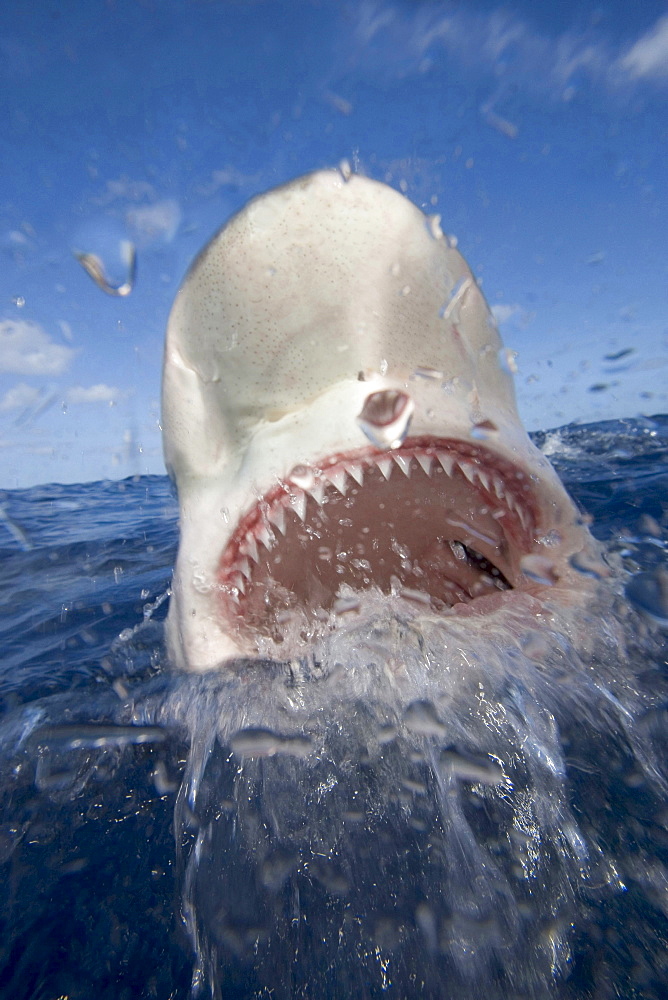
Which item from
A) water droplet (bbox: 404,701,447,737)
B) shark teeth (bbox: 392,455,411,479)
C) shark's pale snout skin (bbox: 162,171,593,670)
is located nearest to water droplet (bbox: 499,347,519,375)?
shark's pale snout skin (bbox: 162,171,593,670)

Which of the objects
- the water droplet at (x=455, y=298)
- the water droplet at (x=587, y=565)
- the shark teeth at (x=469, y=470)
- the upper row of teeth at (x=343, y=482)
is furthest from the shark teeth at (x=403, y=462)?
the water droplet at (x=587, y=565)

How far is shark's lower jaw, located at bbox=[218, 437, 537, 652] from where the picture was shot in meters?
1.24

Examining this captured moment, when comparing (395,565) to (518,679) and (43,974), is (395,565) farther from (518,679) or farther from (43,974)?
(43,974)

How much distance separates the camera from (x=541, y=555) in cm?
136

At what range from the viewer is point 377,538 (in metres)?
1.49

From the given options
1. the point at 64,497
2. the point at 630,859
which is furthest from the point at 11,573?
the point at 64,497

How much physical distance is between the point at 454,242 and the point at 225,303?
22.5 inches

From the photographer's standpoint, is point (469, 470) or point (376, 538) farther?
point (376, 538)

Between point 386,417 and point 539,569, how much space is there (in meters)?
0.56

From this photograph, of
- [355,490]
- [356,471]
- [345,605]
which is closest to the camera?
[356,471]

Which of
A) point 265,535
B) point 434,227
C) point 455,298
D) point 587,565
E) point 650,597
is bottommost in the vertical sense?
point 650,597

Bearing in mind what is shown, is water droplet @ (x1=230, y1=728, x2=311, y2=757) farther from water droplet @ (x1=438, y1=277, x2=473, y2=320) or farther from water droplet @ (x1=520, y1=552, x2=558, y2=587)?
water droplet @ (x1=438, y1=277, x2=473, y2=320)

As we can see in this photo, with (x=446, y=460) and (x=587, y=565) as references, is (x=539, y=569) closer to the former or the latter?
(x=587, y=565)

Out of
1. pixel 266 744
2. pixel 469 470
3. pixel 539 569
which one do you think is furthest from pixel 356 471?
pixel 266 744
